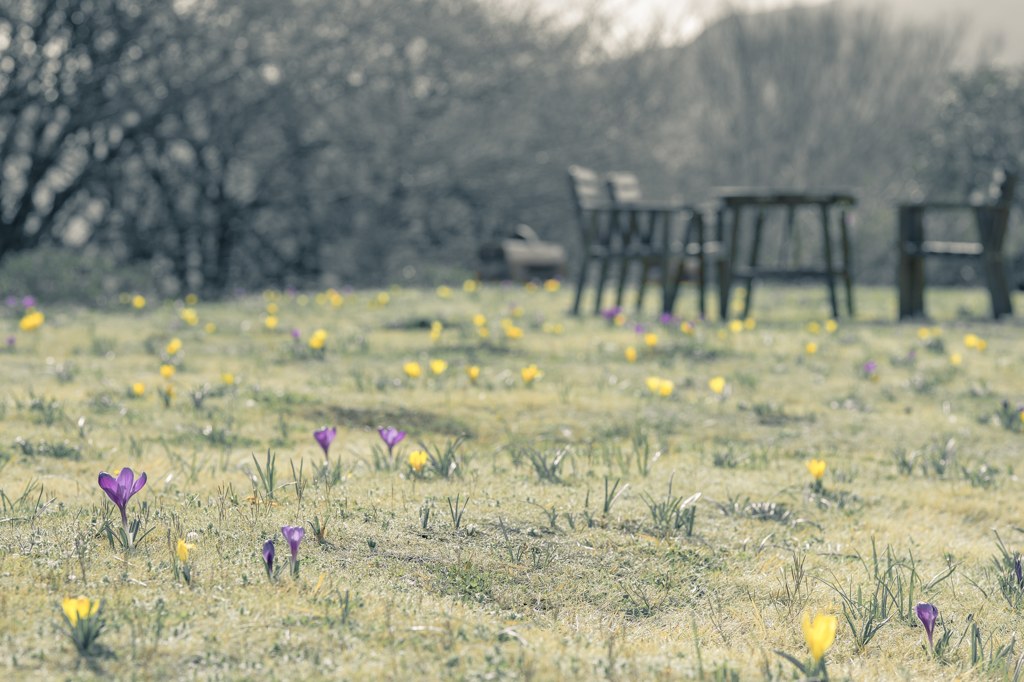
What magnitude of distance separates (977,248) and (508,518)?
7.86m

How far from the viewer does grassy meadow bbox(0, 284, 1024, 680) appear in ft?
7.36

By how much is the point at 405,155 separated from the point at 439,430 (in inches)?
371

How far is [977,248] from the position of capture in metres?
9.78

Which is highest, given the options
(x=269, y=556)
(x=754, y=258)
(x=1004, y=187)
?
(x=1004, y=187)

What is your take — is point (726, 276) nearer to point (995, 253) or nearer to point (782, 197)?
point (782, 197)

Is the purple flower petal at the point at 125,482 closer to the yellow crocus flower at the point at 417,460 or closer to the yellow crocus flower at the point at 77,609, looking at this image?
the yellow crocus flower at the point at 77,609

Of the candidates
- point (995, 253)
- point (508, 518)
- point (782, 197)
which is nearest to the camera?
point (508, 518)

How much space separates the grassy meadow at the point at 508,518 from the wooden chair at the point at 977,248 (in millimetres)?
3281

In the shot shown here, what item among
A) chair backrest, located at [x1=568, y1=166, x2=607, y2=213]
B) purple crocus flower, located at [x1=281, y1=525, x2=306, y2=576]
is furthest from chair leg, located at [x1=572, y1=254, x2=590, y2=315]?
purple crocus flower, located at [x1=281, y1=525, x2=306, y2=576]

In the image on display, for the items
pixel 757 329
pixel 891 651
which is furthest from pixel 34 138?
pixel 891 651

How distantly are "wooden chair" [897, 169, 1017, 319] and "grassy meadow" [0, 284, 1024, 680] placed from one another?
3281 mm

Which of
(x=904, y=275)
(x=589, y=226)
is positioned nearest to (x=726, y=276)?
(x=589, y=226)

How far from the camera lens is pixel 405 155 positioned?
13625 millimetres

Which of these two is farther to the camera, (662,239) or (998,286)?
(998,286)
